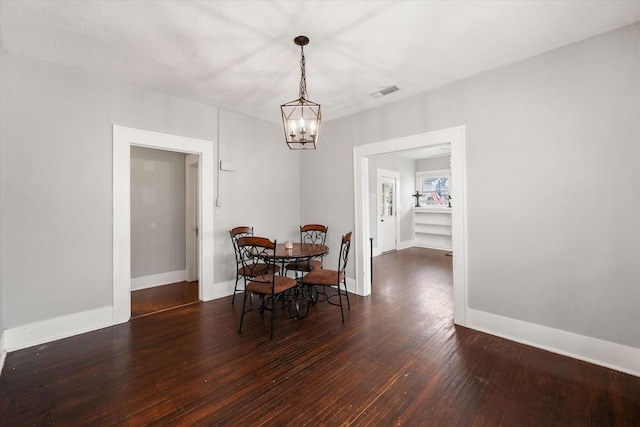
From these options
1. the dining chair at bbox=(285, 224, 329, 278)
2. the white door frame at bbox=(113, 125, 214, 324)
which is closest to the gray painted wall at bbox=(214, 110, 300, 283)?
the dining chair at bbox=(285, 224, 329, 278)

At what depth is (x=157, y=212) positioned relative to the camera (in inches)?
186


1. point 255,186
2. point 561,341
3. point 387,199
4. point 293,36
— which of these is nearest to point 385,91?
point 293,36

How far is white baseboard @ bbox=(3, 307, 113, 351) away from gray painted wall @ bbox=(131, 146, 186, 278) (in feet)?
4.99

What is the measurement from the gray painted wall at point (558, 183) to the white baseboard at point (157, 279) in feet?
15.3

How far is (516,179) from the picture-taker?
9.00ft

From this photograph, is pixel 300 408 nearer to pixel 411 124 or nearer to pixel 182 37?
pixel 182 37

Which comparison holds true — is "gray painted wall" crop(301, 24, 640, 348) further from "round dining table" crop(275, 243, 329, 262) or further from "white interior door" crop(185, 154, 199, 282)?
"white interior door" crop(185, 154, 199, 282)

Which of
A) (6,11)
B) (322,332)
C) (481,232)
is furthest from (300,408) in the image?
(6,11)

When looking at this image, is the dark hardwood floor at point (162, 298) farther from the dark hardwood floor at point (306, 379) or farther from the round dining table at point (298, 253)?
the round dining table at point (298, 253)

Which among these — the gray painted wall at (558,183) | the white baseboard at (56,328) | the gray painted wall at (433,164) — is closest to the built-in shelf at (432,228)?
the gray painted wall at (433,164)

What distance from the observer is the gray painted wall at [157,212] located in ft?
14.8

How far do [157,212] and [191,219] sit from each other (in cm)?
55

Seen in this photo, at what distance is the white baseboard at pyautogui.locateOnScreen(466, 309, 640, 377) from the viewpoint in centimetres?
221

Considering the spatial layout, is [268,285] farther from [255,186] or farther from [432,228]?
[432,228]
